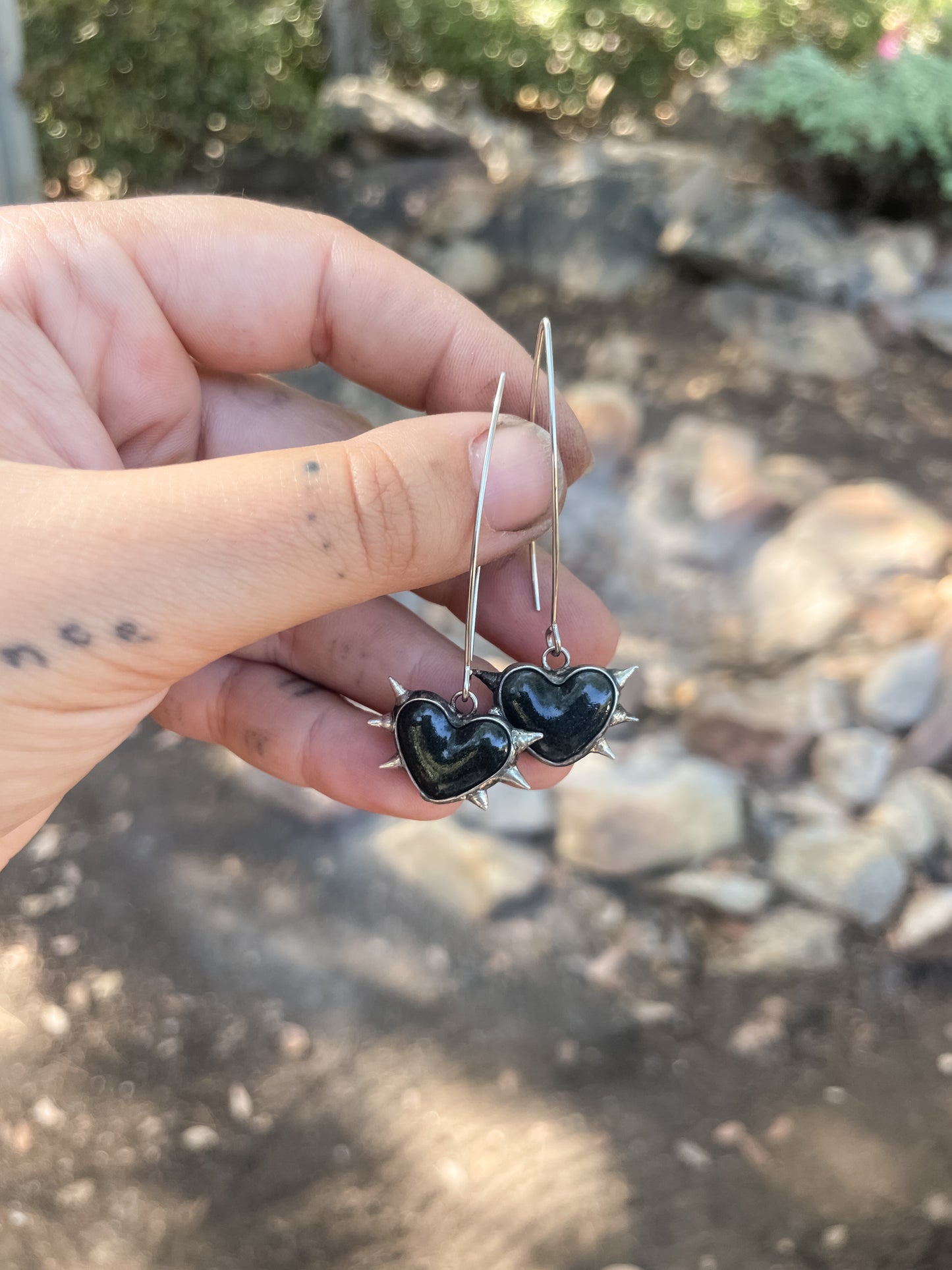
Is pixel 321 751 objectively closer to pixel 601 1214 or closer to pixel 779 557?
pixel 601 1214

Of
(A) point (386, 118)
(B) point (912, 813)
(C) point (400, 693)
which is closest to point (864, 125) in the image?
(A) point (386, 118)

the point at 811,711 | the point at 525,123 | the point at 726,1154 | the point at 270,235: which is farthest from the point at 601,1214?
the point at 525,123

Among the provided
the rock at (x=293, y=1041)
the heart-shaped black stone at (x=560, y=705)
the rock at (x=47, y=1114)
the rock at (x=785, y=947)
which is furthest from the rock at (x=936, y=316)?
the rock at (x=47, y=1114)

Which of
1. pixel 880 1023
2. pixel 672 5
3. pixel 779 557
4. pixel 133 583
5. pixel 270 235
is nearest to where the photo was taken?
pixel 133 583

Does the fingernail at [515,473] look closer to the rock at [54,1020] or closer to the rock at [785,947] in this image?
the rock at [785,947]

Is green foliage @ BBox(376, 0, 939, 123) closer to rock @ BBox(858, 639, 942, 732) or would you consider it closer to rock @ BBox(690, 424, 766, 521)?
rock @ BBox(690, 424, 766, 521)

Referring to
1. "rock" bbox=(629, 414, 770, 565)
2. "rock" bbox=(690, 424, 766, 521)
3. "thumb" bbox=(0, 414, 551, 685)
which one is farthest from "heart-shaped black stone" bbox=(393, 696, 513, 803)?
"rock" bbox=(690, 424, 766, 521)
